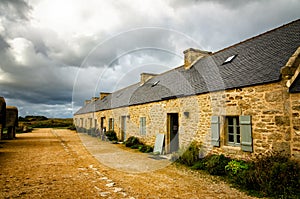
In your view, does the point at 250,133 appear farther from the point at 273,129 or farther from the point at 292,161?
the point at 292,161

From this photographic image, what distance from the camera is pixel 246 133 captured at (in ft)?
19.7

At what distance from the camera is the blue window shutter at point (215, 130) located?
6.92 meters

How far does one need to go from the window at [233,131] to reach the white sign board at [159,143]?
366cm

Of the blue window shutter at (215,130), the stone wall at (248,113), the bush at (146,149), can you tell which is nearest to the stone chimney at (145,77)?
the stone wall at (248,113)

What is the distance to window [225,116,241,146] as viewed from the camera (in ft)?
21.6

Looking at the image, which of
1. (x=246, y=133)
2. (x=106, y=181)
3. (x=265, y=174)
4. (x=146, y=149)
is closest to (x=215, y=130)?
(x=246, y=133)

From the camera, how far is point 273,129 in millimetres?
5359

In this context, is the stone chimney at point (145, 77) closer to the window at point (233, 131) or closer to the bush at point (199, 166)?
the window at point (233, 131)

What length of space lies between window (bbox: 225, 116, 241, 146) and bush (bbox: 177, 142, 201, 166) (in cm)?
134

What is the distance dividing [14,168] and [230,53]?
33.7 ft

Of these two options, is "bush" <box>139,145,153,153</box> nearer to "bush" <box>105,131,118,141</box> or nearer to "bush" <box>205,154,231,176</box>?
"bush" <box>205,154,231,176</box>

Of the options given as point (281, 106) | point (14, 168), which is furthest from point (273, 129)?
point (14, 168)

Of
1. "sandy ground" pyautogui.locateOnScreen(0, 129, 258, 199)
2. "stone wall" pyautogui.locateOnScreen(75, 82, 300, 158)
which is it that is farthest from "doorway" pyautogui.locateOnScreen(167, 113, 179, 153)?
"sandy ground" pyautogui.locateOnScreen(0, 129, 258, 199)

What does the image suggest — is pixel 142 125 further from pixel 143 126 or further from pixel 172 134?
pixel 172 134
